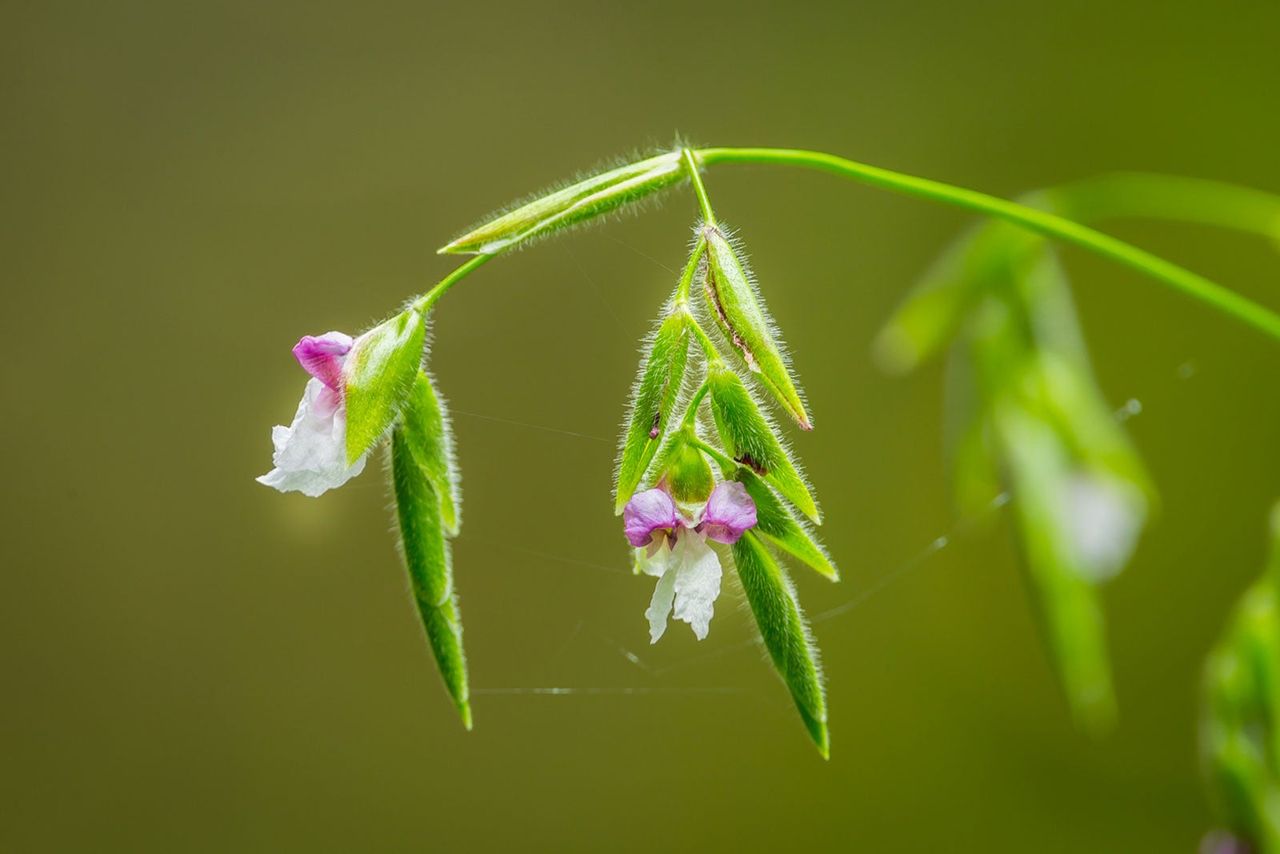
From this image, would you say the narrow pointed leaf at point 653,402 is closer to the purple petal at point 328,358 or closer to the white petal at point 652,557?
the white petal at point 652,557

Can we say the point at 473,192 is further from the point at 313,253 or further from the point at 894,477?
the point at 894,477

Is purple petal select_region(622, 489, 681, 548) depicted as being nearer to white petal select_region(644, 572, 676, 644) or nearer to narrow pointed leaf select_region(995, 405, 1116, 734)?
white petal select_region(644, 572, 676, 644)

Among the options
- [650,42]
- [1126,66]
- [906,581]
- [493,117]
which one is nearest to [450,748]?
[906,581]

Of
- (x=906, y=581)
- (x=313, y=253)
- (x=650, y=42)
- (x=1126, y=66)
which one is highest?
(x=650, y=42)

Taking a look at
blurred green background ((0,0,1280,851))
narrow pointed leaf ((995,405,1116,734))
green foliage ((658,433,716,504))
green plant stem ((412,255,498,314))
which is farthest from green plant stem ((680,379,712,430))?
blurred green background ((0,0,1280,851))

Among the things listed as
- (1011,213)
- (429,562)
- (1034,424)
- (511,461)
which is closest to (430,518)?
(429,562)
